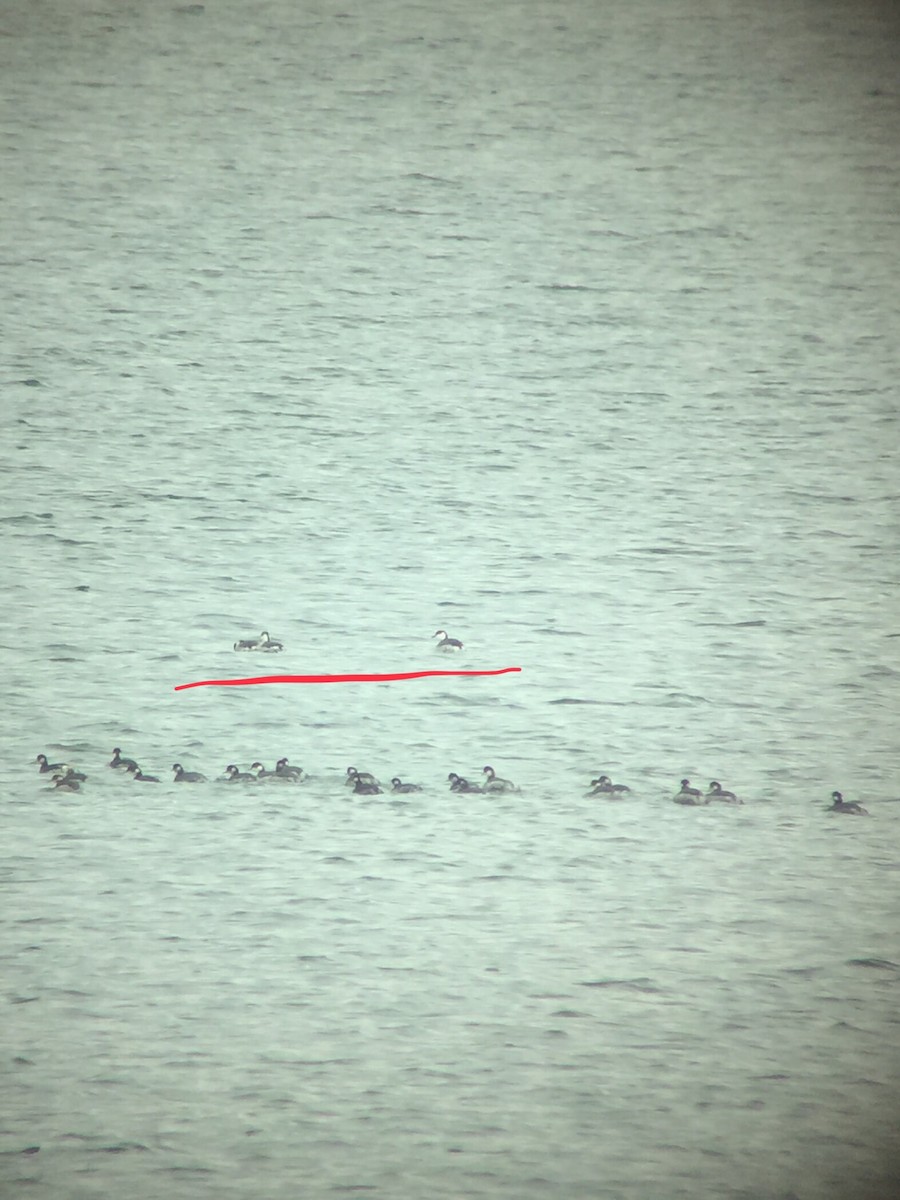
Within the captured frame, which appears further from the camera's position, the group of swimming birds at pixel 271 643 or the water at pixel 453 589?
the group of swimming birds at pixel 271 643

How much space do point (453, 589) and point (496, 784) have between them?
0.33m

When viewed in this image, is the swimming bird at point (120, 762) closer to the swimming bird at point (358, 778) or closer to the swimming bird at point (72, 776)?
the swimming bird at point (72, 776)

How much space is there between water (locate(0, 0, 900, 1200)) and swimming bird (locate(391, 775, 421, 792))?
17 mm

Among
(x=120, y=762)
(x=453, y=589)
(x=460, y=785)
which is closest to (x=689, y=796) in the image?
(x=460, y=785)

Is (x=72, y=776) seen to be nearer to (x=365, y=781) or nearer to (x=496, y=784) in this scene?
(x=365, y=781)

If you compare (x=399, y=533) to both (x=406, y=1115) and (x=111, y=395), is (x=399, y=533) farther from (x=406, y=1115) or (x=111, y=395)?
(x=406, y=1115)

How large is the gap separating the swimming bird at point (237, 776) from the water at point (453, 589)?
0.02 m

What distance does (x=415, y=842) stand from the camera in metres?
1.72

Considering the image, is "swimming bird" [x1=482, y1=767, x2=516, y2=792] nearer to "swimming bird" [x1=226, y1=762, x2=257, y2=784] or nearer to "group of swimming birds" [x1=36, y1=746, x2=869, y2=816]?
"group of swimming birds" [x1=36, y1=746, x2=869, y2=816]

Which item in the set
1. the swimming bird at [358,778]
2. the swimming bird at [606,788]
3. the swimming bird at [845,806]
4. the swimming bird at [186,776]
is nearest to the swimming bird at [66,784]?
the swimming bird at [186,776]

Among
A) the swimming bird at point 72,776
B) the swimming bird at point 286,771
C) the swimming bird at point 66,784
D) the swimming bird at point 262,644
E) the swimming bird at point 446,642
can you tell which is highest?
the swimming bird at point 446,642

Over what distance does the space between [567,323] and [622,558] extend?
42cm

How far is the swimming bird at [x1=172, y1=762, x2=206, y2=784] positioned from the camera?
1.73 m

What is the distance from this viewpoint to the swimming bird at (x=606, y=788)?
1738 millimetres
